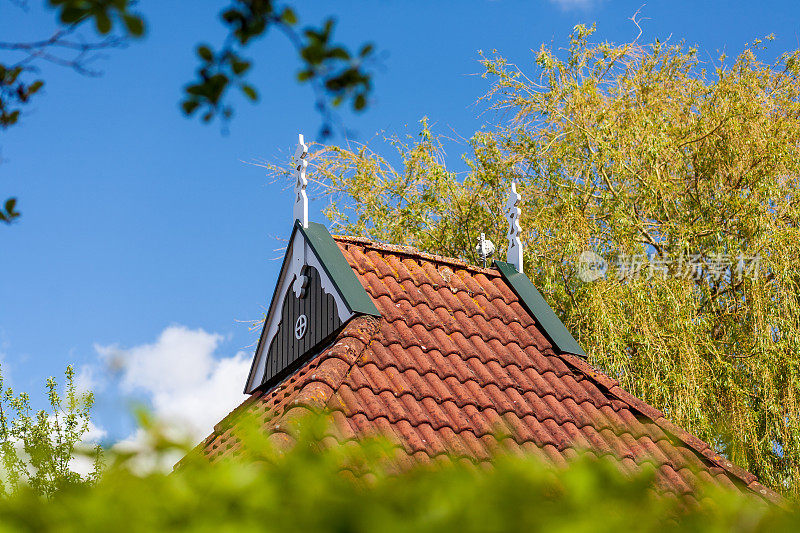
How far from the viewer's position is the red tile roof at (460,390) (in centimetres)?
631

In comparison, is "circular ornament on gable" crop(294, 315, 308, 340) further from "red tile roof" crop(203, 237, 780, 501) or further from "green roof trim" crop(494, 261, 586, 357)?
"green roof trim" crop(494, 261, 586, 357)

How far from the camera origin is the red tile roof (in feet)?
20.7

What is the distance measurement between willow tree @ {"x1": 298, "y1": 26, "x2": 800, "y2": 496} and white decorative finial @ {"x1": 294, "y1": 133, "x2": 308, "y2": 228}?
6079 mm

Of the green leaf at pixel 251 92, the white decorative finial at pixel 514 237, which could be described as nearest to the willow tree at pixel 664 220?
the white decorative finial at pixel 514 237

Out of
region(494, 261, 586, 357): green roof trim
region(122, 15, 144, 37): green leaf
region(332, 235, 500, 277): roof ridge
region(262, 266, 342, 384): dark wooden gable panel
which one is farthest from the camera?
region(332, 235, 500, 277): roof ridge

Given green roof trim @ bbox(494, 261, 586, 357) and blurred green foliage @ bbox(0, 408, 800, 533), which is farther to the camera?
green roof trim @ bbox(494, 261, 586, 357)

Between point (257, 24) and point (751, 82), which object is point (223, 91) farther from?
point (751, 82)

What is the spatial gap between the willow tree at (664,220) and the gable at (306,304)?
5.72 meters

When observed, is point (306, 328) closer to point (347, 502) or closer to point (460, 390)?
point (460, 390)

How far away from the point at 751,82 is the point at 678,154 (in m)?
2.49

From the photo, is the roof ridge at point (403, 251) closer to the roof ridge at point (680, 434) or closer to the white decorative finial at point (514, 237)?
the white decorative finial at point (514, 237)

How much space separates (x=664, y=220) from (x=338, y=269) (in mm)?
9106

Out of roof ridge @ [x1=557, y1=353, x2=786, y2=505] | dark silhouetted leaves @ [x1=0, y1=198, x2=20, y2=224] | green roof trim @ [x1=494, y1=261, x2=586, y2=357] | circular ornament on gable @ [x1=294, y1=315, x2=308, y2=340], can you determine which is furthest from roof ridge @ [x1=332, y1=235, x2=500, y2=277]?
dark silhouetted leaves @ [x1=0, y1=198, x2=20, y2=224]

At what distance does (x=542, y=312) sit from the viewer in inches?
333
